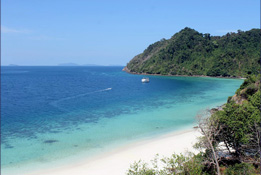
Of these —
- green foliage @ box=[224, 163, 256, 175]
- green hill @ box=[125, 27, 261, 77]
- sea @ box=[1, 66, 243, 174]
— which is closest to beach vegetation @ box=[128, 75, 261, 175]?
green foliage @ box=[224, 163, 256, 175]

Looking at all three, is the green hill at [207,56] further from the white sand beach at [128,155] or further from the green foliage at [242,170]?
the green foliage at [242,170]

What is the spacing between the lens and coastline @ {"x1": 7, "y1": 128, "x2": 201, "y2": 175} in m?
19.3

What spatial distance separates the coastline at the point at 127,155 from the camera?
19266mm

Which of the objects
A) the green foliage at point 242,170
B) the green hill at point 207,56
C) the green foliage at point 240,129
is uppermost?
the green hill at point 207,56

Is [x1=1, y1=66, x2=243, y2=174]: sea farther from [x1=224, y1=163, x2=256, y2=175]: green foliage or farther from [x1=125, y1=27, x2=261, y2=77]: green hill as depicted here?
[x1=125, y1=27, x2=261, y2=77]: green hill

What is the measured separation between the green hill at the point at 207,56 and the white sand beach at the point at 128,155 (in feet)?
290

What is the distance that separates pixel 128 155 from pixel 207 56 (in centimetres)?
13219

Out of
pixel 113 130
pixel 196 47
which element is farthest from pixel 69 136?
pixel 196 47

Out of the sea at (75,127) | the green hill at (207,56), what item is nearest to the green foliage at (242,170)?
the sea at (75,127)

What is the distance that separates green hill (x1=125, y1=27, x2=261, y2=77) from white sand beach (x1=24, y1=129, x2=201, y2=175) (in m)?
88.4

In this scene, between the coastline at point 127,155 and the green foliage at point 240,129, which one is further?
the coastline at point 127,155

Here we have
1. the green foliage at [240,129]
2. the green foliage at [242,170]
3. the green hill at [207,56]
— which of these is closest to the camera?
the green foliage at [242,170]

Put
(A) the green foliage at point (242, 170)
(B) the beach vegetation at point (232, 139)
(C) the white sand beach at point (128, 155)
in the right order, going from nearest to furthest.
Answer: (A) the green foliage at point (242, 170) → (B) the beach vegetation at point (232, 139) → (C) the white sand beach at point (128, 155)

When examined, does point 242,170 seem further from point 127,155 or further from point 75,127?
point 75,127
